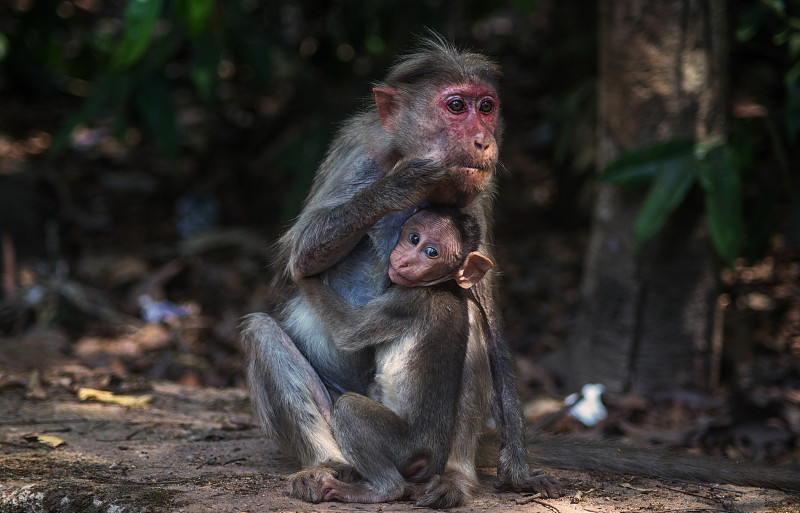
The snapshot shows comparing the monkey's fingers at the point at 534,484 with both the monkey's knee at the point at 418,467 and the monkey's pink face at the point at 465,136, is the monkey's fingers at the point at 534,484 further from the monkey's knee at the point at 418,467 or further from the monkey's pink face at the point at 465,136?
the monkey's pink face at the point at 465,136

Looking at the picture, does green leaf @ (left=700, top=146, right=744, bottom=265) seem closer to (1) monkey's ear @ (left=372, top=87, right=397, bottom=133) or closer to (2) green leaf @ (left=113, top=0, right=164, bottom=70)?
(1) monkey's ear @ (left=372, top=87, right=397, bottom=133)

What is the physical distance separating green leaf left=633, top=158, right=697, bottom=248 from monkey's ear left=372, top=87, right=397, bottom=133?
2.29 meters

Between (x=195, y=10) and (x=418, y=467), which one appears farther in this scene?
(x=195, y=10)

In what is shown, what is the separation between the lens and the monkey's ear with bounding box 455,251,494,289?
362cm

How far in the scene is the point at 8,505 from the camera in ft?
11.2

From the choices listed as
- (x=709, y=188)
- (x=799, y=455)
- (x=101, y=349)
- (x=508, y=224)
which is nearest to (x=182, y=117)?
(x=508, y=224)

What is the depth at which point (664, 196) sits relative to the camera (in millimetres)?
5574

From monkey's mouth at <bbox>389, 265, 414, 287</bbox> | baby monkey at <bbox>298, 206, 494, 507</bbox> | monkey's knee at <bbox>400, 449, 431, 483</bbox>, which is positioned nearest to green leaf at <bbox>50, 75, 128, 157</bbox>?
baby monkey at <bbox>298, 206, 494, 507</bbox>

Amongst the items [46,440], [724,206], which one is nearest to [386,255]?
[46,440]

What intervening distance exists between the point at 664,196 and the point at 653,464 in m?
2.00

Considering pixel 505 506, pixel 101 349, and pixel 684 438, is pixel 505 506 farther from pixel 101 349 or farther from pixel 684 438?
pixel 101 349

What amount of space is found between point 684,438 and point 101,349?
4402mm

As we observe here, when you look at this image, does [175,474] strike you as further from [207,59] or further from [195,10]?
[207,59]

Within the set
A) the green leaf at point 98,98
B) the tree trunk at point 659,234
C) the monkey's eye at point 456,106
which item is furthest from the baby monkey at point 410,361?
the green leaf at point 98,98
